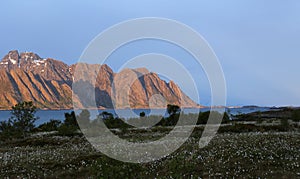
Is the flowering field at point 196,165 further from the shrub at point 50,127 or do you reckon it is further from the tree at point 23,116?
the shrub at point 50,127

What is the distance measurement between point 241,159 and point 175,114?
47.1 m

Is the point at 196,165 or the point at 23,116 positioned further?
the point at 23,116

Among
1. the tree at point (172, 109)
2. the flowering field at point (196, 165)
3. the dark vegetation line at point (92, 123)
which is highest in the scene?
the tree at point (172, 109)

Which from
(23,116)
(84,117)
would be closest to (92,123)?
(84,117)

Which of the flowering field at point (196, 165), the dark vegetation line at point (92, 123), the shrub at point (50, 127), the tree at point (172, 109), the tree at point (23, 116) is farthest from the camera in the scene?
the tree at point (172, 109)

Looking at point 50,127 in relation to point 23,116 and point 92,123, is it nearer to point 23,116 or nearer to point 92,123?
point 92,123

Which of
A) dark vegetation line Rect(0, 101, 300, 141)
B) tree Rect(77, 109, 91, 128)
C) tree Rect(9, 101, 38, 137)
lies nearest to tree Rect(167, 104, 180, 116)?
dark vegetation line Rect(0, 101, 300, 141)

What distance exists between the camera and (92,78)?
18.2 m

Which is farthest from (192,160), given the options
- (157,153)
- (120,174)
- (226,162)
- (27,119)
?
(27,119)

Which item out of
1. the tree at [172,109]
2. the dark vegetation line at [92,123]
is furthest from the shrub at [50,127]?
the tree at [172,109]

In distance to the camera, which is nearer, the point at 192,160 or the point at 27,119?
the point at 192,160

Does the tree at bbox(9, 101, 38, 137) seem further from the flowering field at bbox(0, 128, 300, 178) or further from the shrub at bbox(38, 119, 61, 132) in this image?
the flowering field at bbox(0, 128, 300, 178)

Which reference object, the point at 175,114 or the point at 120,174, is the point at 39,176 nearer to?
the point at 120,174

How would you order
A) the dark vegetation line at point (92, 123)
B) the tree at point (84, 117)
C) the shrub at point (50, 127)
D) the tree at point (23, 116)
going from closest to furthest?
the dark vegetation line at point (92, 123)
the tree at point (23, 116)
the tree at point (84, 117)
the shrub at point (50, 127)
